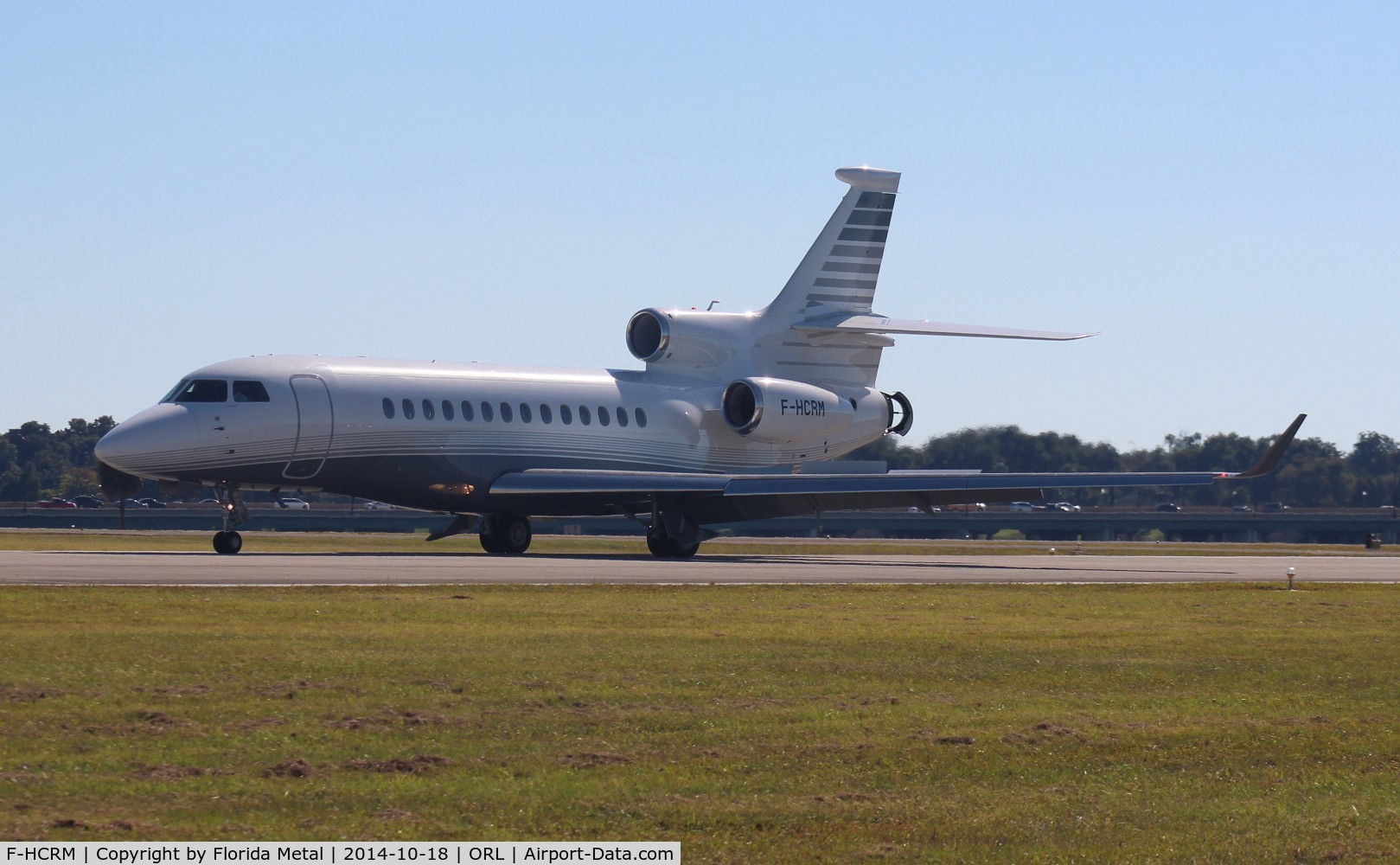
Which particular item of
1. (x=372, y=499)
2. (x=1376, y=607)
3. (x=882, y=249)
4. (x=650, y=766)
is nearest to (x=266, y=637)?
(x=650, y=766)

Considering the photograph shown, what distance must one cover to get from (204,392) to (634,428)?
440 inches

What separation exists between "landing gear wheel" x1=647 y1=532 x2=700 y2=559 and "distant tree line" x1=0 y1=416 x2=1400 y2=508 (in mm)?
35953

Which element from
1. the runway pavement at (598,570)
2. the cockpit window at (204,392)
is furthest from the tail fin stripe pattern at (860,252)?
the cockpit window at (204,392)

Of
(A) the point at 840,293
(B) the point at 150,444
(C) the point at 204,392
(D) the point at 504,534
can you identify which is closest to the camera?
(B) the point at 150,444

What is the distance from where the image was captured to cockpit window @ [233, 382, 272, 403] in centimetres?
3506

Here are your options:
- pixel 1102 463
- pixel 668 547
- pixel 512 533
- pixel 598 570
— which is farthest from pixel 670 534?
pixel 1102 463

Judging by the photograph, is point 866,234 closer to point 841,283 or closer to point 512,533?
point 841,283

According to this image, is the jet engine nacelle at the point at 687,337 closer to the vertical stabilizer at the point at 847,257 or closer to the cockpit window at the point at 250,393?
the vertical stabilizer at the point at 847,257

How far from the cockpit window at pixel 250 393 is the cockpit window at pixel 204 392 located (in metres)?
0.21

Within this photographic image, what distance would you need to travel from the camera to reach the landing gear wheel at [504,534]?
4094 centimetres

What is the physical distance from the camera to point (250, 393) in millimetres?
35250

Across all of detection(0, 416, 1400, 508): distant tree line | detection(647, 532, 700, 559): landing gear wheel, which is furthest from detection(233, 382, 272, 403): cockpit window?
detection(0, 416, 1400, 508): distant tree line

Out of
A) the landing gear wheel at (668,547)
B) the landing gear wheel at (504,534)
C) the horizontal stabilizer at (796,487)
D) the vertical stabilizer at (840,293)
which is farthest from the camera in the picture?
the vertical stabilizer at (840,293)

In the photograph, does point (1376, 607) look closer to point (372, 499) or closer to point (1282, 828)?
point (1282, 828)
